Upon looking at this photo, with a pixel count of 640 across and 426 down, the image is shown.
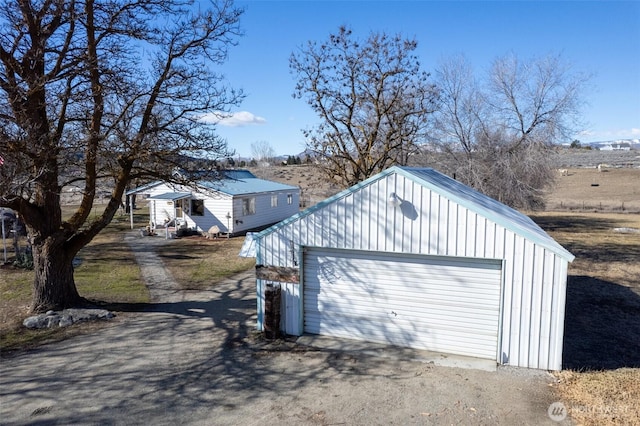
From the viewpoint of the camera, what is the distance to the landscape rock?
1023 cm

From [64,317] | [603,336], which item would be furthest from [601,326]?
[64,317]

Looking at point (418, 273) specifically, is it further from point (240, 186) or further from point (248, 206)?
point (240, 186)

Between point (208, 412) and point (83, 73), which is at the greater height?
point (83, 73)

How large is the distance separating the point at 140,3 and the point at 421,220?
860cm

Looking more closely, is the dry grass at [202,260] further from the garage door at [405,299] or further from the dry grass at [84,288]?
the garage door at [405,299]

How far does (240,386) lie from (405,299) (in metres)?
3.55

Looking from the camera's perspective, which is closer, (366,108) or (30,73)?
(30,73)

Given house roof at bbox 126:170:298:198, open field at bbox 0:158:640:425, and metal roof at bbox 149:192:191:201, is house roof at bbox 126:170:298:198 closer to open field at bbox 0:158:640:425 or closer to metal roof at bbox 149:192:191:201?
metal roof at bbox 149:192:191:201

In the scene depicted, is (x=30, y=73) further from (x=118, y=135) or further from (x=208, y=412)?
(x=208, y=412)

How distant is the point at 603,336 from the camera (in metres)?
9.84

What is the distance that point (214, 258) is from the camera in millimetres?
19109

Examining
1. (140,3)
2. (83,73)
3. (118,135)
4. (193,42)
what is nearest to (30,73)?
(83,73)

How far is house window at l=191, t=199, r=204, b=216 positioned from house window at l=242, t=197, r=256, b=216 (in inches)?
94.8

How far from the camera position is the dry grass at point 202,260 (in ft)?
50.8
